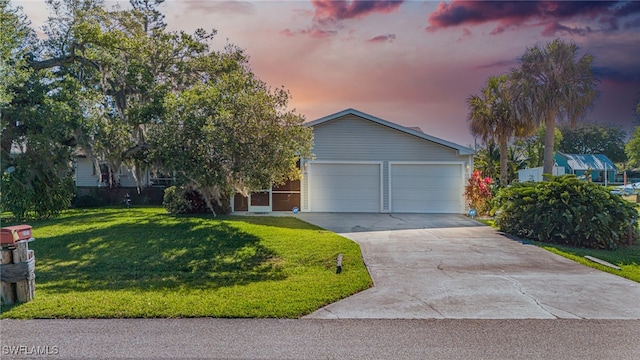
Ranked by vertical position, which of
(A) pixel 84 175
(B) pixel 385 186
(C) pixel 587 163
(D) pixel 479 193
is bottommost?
(D) pixel 479 193

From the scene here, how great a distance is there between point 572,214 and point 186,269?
31.9ft

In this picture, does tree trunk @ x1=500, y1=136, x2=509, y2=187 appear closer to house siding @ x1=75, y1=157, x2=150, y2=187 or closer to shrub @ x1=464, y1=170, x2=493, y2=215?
shrub @ x1=464, y1=170, x2=493, y2=215

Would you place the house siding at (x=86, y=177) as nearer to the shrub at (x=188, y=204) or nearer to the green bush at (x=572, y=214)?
the shrub at (x=188, y=204)

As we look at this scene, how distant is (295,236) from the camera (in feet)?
36.0

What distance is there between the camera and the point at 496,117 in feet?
61.0

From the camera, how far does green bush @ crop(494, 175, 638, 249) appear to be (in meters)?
10.3

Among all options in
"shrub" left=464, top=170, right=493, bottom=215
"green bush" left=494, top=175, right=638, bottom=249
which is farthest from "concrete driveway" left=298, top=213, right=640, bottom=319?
"shrub" left=464, top=170, right=493, bottom=215

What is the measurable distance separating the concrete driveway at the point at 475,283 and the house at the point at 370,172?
5.44 meters

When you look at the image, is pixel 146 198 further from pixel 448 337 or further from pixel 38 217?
pixel 448 337

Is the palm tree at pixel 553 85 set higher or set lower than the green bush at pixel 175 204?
higher

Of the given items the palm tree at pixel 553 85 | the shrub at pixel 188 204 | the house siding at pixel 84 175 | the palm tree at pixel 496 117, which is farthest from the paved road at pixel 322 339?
the house siding at pixel 84 175

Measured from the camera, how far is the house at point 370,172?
17312 mm

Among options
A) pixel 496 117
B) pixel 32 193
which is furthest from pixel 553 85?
pixel 32 193

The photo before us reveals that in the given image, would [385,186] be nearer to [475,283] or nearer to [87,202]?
[475,283]
